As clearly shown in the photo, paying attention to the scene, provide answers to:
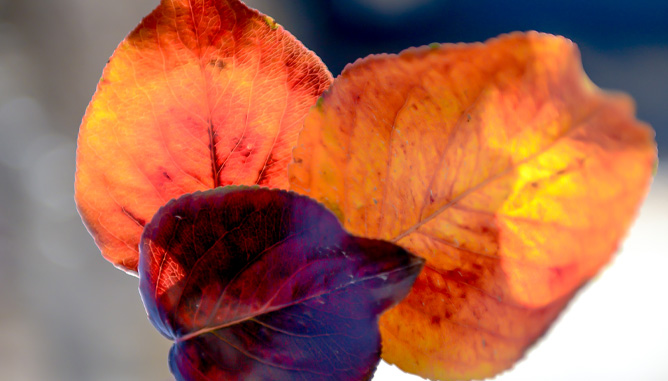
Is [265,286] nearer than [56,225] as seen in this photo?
Yes

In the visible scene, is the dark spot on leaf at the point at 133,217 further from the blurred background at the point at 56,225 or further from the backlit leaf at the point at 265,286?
the blurred background at the point at 56,225

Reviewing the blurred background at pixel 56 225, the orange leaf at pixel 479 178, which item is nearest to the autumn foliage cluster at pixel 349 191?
the orange leaf at pixel 479 178

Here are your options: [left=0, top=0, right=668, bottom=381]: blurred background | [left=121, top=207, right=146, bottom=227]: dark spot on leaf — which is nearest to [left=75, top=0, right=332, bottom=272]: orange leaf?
[left=121, top=207, right=146, bottom=227]: dark spot on leaf

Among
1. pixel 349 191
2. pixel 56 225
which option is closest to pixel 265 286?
pixel 349 191

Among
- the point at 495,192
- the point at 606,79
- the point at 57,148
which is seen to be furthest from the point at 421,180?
the point at 606,79

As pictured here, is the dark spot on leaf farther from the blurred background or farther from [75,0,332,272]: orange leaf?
the blurred background

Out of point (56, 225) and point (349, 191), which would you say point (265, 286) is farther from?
point (56, 225)

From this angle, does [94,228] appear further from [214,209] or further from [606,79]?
[606,79]
